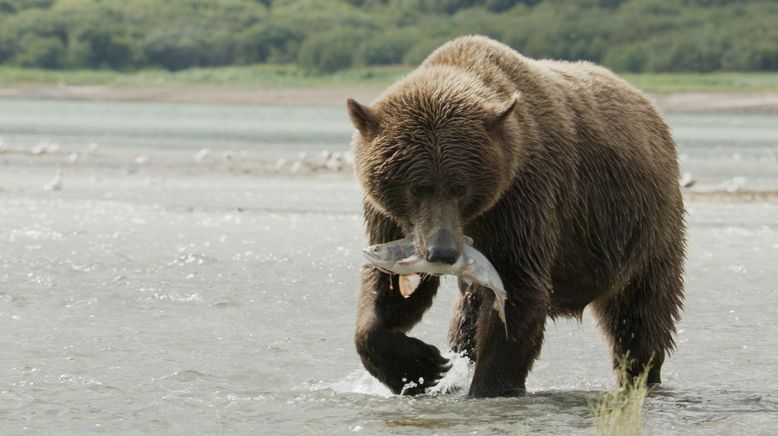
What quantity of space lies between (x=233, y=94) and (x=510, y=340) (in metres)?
65.4

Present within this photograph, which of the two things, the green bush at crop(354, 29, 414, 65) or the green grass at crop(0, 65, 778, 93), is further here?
the green bush at crop(354, 29, 414, 65)

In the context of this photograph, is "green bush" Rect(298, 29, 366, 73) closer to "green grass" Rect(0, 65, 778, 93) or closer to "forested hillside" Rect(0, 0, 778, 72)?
"forested hillside" Rect(0, 0, 778, 72)

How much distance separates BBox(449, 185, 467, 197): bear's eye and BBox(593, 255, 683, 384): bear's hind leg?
1.75 meters

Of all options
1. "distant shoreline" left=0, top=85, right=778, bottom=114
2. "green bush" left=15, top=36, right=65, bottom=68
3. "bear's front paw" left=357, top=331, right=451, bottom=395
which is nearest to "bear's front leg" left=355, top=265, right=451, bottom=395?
"bear's front paw" left=357, top=331, right=451, bottom=395

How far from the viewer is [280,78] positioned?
263ft

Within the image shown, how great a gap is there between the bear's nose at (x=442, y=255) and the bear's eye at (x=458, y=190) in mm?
257

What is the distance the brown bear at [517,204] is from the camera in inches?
234

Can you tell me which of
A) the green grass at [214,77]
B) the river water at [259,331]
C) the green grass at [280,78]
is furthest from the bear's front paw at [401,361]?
the green grass at [214,77]

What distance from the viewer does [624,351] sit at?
741 centimetres

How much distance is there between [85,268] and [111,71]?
251ft

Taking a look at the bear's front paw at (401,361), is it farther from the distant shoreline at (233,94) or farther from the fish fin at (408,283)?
the distant shoreline at (233,94)

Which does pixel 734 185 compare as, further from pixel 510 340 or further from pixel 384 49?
pixel 384 49

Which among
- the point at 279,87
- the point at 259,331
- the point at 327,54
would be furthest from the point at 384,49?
the point at 259,331

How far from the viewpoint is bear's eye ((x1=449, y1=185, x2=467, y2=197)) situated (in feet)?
19.3
